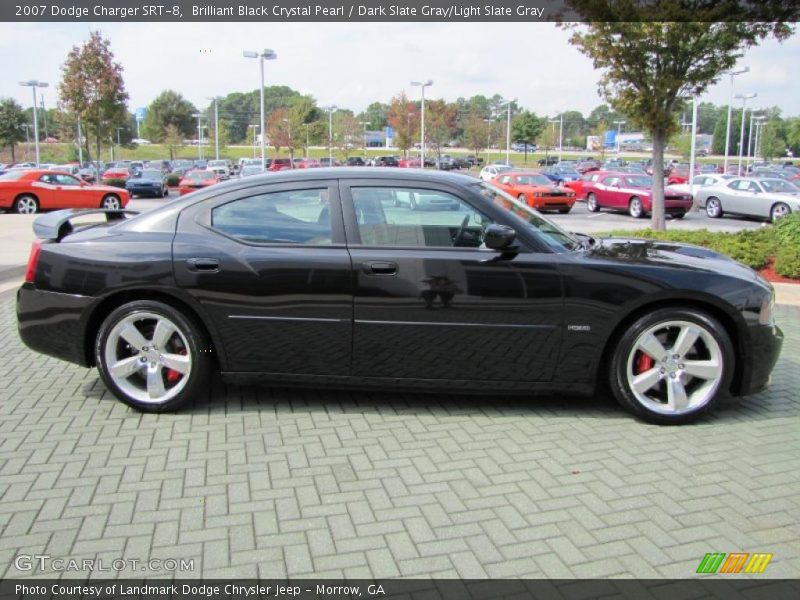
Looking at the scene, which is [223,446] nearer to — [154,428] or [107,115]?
[154,428]

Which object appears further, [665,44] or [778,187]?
[778,187]

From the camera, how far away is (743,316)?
14.4 ft

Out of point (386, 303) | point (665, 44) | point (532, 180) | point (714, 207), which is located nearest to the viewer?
point (386, 303)

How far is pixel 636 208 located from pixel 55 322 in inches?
904

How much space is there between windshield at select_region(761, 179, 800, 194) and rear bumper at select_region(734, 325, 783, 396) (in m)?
21.6


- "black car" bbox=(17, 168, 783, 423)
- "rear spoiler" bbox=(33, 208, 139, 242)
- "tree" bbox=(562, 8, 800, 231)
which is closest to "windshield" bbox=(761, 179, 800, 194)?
"tree" bbox=(562, 8, 800, 231)

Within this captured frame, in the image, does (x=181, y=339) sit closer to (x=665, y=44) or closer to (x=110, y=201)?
(x=665, y=44)

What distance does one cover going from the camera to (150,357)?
182 inches

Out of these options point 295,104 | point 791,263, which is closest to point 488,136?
point 295,104

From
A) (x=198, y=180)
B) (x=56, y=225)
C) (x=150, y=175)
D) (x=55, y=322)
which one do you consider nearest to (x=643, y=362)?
(x=55, y=322)

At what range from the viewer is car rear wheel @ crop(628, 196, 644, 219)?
80.7 ft

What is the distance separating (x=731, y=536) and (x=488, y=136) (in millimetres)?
78182

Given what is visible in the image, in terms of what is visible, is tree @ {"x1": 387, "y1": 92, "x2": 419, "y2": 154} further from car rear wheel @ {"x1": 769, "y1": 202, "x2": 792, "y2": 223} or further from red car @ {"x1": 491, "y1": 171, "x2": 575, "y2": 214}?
car rear wheel @ {"x1": 769, "y1": 202, "x2": 792, "y2": 223}

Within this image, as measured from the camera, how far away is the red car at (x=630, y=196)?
79.8 feet
